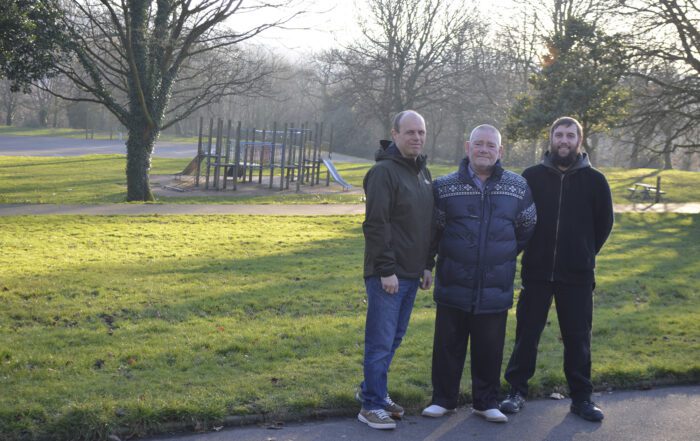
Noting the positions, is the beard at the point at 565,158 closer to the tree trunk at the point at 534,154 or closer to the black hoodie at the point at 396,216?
the black hoodie at the point at 396,216

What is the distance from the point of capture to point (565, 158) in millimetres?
5172

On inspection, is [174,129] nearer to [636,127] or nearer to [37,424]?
[636,127]

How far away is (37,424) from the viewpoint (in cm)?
448

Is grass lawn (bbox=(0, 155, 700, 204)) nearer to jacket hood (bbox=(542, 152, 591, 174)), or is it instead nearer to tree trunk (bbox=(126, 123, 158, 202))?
tree trunk (bbox=(126, 123, 158, 202))

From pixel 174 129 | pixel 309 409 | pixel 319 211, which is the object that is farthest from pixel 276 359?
pixel 174 129

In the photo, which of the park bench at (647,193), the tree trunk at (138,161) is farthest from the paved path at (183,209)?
the park bench at (647,193)

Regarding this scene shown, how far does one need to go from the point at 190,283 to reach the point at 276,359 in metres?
3.44

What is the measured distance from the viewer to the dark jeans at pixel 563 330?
5.25 m

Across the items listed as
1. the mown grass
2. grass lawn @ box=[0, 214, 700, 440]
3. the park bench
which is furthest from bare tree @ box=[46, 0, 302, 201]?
the mown grass

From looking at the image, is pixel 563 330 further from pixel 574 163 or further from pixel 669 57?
pixel 669 57

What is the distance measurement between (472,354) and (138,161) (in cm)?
1816

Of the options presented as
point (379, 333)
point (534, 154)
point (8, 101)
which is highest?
point (8, 101)

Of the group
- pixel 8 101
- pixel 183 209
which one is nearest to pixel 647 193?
pixel 183 209

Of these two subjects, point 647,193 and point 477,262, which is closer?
point 477,262
